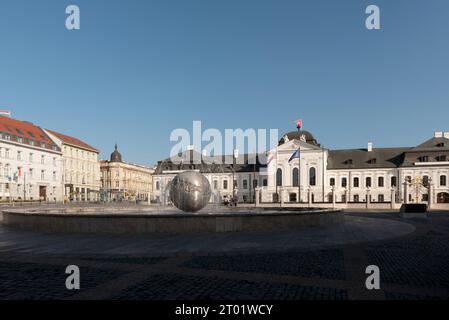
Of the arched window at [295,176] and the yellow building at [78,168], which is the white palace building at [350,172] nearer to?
the arched window at [295,176]

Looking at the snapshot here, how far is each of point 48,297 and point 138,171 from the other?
391 ft

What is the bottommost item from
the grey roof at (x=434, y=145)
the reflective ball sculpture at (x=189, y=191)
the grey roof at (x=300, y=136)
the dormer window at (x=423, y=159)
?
the reflective ball sculpture at (x=189, y=191)

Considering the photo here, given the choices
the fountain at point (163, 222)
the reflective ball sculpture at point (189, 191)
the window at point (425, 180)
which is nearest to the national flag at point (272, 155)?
the window at point (425, 180)

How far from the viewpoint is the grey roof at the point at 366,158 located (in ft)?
238

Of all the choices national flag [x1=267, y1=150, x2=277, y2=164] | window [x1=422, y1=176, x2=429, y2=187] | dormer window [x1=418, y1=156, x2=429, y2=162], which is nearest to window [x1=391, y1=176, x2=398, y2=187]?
window [x1=422, y1=176, x2=429, y2=187]

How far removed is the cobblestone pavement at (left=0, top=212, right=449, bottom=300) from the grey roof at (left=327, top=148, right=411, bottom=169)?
6418 cm

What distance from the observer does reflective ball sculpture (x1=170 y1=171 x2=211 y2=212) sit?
66.5 ft

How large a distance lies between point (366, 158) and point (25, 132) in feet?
228

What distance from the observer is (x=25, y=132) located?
73.0 m

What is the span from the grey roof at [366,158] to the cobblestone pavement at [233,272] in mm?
64184

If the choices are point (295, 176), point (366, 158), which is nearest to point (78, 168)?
point (295, 176)

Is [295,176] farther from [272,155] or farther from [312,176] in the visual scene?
[272,155]
